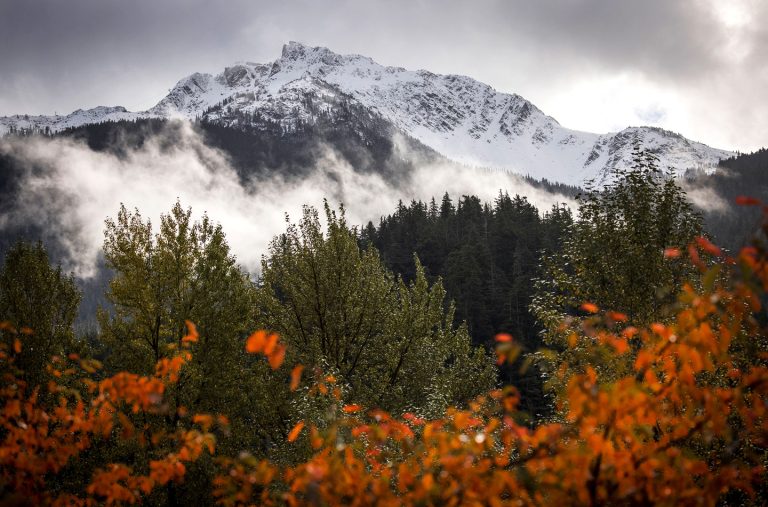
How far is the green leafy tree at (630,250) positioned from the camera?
10.9 metres

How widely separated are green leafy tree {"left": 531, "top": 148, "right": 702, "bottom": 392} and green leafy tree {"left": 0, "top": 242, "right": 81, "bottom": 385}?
1506 centimetres

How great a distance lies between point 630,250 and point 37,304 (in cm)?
1809

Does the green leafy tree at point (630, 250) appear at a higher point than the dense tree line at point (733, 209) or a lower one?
lower

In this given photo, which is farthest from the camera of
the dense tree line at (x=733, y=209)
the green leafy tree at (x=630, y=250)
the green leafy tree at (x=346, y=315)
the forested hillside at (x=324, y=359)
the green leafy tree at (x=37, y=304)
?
the dense tree line at (x=733, y=209)

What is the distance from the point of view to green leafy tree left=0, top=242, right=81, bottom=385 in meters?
14.0

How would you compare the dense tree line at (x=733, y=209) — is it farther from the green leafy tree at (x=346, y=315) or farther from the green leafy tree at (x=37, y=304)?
the green leafy tree at (x=37, y=304)

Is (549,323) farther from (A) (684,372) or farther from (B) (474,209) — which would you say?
(B) (474,209)

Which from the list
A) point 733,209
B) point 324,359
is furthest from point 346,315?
point 733,209

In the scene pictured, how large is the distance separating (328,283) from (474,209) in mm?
77527

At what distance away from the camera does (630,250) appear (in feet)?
36.7

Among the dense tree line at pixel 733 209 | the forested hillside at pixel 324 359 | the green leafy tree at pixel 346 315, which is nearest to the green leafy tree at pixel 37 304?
the forested hillside at pixel 324 359

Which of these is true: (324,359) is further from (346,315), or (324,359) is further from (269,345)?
(269,345)

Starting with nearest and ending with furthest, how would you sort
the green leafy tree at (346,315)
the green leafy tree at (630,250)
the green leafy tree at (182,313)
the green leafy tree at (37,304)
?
the green leafy tree at (630,250), the green leafy tree at (182,313), the green leafy tree at (37,304), the green leafy tree at (346,315)

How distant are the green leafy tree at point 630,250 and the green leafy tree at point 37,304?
1506cm
